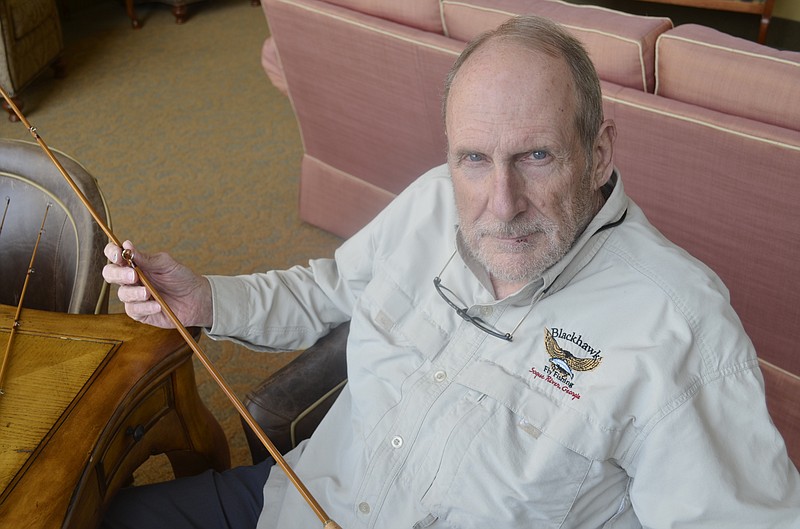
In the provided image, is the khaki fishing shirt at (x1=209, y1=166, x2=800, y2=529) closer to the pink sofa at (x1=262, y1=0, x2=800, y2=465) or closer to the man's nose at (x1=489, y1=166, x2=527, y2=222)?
the man's nose at (x1=489, y1=166, x2=527, y2=222)

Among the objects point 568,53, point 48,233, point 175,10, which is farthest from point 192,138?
point 568,53

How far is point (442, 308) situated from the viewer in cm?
132

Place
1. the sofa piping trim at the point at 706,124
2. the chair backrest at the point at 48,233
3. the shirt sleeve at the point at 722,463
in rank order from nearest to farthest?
the shirt sleeve at the point at 722,463 → the chair backrest at the point at 48,233 → the sofa piping trim at the point at 706,124

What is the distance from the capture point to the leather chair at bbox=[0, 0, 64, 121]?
3.58m

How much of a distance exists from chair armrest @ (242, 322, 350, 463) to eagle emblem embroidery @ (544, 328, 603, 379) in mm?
435

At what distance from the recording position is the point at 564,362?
3.83ft

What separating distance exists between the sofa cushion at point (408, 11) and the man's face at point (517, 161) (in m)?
1.06

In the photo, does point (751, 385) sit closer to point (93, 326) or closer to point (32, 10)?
point (93, 326)

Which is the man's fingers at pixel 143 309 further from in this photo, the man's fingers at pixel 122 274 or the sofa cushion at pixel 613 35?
the sofa cushion at pixel 613 35

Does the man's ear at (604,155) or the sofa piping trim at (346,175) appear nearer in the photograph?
the man's ear at (604,155)

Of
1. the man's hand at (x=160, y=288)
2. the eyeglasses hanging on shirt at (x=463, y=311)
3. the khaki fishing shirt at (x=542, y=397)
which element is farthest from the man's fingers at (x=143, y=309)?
the eyeglasses hanging on shirt at (x=463, y=311)

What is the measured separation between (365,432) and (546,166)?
50cm

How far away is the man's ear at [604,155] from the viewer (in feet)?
3.96

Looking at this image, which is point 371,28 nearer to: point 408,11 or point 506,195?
point 408,11
